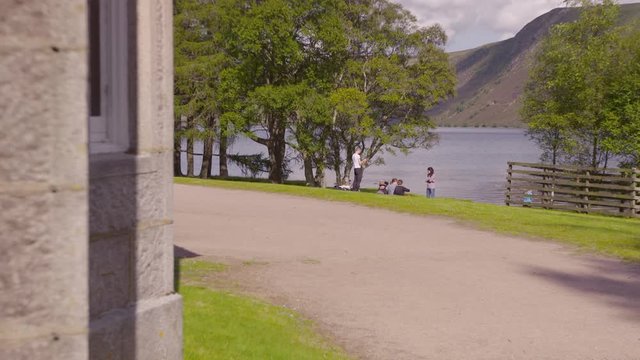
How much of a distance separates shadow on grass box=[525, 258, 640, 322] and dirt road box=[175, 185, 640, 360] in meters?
0.02

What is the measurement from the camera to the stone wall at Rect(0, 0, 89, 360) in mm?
2484

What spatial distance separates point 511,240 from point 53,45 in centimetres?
1358

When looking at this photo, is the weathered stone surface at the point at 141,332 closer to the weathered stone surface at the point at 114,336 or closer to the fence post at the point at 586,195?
the weathered stone surface at the point at 114,336

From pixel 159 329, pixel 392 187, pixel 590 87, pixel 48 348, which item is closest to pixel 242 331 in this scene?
pixel 159 329

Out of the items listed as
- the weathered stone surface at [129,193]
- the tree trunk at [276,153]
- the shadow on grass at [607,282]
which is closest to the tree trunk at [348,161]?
the tree trunk at [276,153]

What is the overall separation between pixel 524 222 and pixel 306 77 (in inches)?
Result: 957

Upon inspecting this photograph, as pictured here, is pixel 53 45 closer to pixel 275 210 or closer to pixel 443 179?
pixel 275 210

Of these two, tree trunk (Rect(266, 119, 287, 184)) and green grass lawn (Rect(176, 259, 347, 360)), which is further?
tree trunk (Rect(266, 119, 287, 184))

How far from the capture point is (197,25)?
42.5 m

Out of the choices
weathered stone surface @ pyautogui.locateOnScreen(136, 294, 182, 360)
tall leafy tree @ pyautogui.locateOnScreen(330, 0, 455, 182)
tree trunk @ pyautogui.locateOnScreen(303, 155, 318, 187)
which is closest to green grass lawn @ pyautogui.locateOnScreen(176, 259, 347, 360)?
weathered stone surface @ pyautogui.locateOnScreen(136, 294, 182, 360)

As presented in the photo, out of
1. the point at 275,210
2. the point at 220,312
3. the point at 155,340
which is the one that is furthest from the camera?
the point at 275,210

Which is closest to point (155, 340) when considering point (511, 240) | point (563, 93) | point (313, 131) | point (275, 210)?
point (511, 240)

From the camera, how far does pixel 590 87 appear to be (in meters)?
35.2

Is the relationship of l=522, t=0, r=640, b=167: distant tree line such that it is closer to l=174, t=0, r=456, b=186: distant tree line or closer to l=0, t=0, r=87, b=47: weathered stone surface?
l=174, t=0, r=456, b=186: distant tree line
